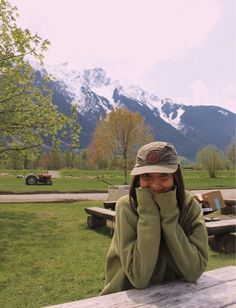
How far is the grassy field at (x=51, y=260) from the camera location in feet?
20.0

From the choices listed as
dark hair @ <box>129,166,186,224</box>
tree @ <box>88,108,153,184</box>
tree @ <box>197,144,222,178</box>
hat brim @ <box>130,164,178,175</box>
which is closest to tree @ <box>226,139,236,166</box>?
tree @ <box>197,144,222,178</box>

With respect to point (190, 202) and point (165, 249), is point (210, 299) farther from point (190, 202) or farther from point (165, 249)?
point (190, 202)

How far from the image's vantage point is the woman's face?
2832mm

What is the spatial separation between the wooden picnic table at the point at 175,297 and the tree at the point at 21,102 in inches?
467

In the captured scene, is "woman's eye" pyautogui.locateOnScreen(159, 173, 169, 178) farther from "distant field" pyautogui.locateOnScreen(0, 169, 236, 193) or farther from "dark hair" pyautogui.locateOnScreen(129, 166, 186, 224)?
"distant field" pyautogui.locateOnScreen(0, 169, 236, 193)

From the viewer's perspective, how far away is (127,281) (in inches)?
115

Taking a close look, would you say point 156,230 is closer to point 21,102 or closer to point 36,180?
point 21,102

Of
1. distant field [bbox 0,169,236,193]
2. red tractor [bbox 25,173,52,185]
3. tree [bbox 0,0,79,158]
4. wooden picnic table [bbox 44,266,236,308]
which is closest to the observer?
wooden picnic table [bbox 44,266,236,308]

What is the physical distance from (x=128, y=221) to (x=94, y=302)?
0.63 m

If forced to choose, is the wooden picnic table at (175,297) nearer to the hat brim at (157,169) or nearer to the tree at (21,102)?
the hat brim at (157,169)

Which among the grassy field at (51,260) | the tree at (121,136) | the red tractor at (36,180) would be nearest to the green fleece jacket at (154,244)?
the grassy field at (51,260)

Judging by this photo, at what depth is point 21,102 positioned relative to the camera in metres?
14.2

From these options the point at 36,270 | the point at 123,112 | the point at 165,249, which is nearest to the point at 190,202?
the point at 165,249

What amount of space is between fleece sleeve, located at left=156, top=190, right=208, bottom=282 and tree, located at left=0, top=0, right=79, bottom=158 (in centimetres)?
1177
